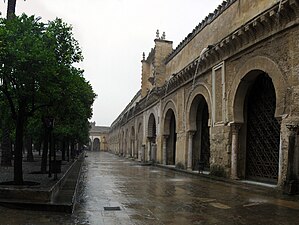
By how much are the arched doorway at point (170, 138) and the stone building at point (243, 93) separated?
112 inches

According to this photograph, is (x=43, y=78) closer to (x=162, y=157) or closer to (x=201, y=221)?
(x=201, y=221)

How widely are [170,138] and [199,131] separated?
6277mm

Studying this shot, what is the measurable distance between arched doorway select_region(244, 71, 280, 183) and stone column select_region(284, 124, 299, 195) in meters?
2.25

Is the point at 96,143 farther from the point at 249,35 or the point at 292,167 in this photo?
the point at 292,167

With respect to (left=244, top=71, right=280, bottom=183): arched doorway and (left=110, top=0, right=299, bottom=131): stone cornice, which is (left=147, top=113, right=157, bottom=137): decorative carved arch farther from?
(left=244, top=71, right=280, bottom=183): arched doorway

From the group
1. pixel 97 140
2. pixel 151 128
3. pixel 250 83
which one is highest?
pixel 250 83

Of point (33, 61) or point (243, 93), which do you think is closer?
point (33, 61)

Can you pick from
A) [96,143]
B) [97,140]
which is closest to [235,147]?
[97,140]

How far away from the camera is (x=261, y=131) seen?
540 inches

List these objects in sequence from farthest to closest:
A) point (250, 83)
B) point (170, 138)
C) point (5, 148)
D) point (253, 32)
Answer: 1. point (170, 138)
2. point (5, 148)
3. point (250, 83)
4. point (253, 32)

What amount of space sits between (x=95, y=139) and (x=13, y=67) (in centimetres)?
10069

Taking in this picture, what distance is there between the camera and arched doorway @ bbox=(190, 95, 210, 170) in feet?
65.9

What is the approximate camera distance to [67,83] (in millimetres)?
10164

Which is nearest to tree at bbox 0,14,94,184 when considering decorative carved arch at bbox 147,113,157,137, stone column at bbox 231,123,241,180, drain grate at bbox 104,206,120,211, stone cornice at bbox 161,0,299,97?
drain grate at bbox 104,206,120,211
